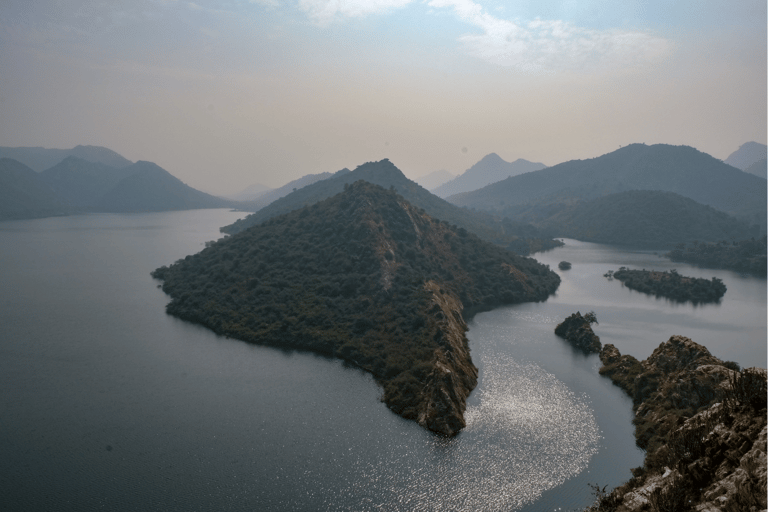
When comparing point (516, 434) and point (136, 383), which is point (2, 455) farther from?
point (516, 434)

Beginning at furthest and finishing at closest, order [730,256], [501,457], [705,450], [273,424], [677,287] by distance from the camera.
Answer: [730,256], [677,287], [273,424], [501,457], [705,450]

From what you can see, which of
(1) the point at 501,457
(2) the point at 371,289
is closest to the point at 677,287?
(2) the point at 371,289

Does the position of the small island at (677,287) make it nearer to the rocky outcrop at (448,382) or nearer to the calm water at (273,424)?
the calm water at (273,424)

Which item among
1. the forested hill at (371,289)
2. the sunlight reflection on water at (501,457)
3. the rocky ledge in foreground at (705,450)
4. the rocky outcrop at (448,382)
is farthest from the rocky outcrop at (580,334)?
the rocky ledge in foreground at (705,450)

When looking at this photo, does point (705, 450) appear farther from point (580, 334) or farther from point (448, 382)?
point (580, 334)

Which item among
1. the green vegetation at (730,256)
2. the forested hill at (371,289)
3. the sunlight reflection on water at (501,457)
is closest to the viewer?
the sunlight reflection on water at (501,457)

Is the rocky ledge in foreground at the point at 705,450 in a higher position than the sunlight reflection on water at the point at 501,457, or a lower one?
higher
